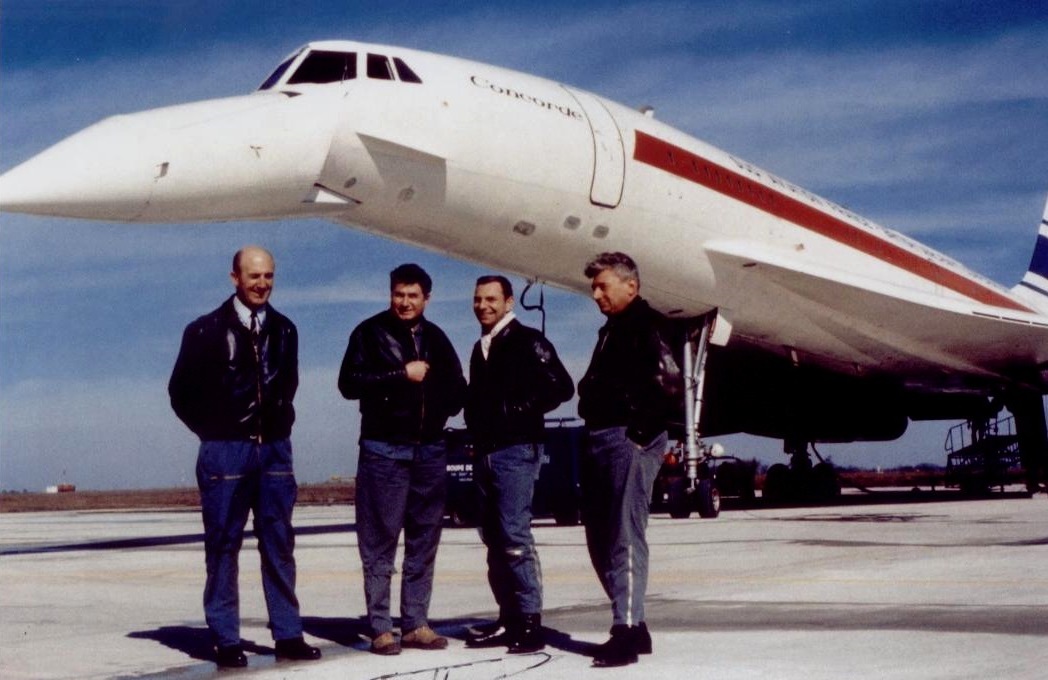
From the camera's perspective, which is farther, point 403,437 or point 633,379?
point 403,437

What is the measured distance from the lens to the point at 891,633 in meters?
5.45

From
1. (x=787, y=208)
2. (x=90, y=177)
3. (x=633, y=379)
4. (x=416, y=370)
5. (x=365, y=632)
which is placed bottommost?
(x=365, y=632)

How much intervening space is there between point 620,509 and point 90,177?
5.00 m

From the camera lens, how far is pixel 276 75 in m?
10.9

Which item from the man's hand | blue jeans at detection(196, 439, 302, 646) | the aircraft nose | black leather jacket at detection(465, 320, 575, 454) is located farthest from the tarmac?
the aircraft nose

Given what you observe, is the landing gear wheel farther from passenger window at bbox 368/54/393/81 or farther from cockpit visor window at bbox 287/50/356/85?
cockpit visor window at bbox 287/50/356/85

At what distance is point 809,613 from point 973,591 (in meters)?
1.28

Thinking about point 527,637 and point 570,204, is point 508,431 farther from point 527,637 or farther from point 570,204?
point 570,204

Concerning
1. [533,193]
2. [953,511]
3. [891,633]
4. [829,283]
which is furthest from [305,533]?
[891,633]

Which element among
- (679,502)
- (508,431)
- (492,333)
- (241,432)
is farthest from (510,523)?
(679,502)

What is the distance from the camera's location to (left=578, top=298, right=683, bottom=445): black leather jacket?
5293 millimetres

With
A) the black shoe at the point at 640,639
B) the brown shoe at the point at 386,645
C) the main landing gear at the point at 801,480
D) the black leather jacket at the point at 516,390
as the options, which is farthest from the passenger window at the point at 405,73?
the main landing gear at the point at 801,480

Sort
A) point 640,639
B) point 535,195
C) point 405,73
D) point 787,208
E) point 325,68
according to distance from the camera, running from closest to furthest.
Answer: point 640,639 → point 325,68 → point 405,73 → point 535,195 → point 787,208

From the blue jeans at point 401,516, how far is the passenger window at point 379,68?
5.84 meters
